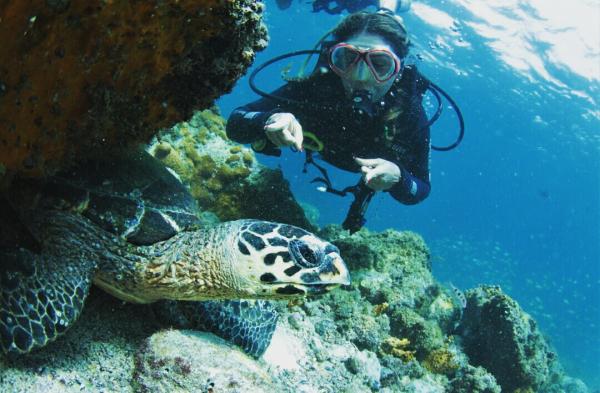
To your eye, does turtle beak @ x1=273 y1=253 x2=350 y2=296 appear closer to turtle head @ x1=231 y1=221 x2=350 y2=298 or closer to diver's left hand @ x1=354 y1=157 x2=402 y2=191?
turtle head @ x1=231 y1=221 x2=350 y2=298

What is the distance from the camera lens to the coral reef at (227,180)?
4.74 m

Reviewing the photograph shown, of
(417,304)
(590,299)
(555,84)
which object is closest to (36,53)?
(417,304)

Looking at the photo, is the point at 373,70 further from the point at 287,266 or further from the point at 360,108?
the point at 287,266

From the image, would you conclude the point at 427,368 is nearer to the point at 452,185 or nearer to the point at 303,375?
the point at 303,375

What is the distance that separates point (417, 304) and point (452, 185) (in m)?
75.3

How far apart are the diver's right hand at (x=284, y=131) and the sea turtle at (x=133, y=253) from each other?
1043 millimetres

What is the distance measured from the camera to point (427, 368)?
410 centimetres

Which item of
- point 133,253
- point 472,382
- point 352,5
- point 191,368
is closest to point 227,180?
point 133,253

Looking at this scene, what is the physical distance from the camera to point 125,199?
2.16 metres

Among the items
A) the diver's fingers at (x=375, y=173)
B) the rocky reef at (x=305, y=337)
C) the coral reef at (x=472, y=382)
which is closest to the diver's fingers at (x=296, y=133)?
the diver's fingers at (x=375, y=173)

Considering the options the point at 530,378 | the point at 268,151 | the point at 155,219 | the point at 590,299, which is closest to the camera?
the point at 155,219

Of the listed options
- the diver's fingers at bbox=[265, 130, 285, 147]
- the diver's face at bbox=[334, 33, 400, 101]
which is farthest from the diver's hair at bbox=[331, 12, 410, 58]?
the diver's fingers at bbox=[265, 130, 285, 147]

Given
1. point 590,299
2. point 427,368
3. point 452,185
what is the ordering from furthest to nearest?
1. point 452,185
2. point 590,299
3. point 427,368

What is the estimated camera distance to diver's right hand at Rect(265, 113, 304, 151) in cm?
294
